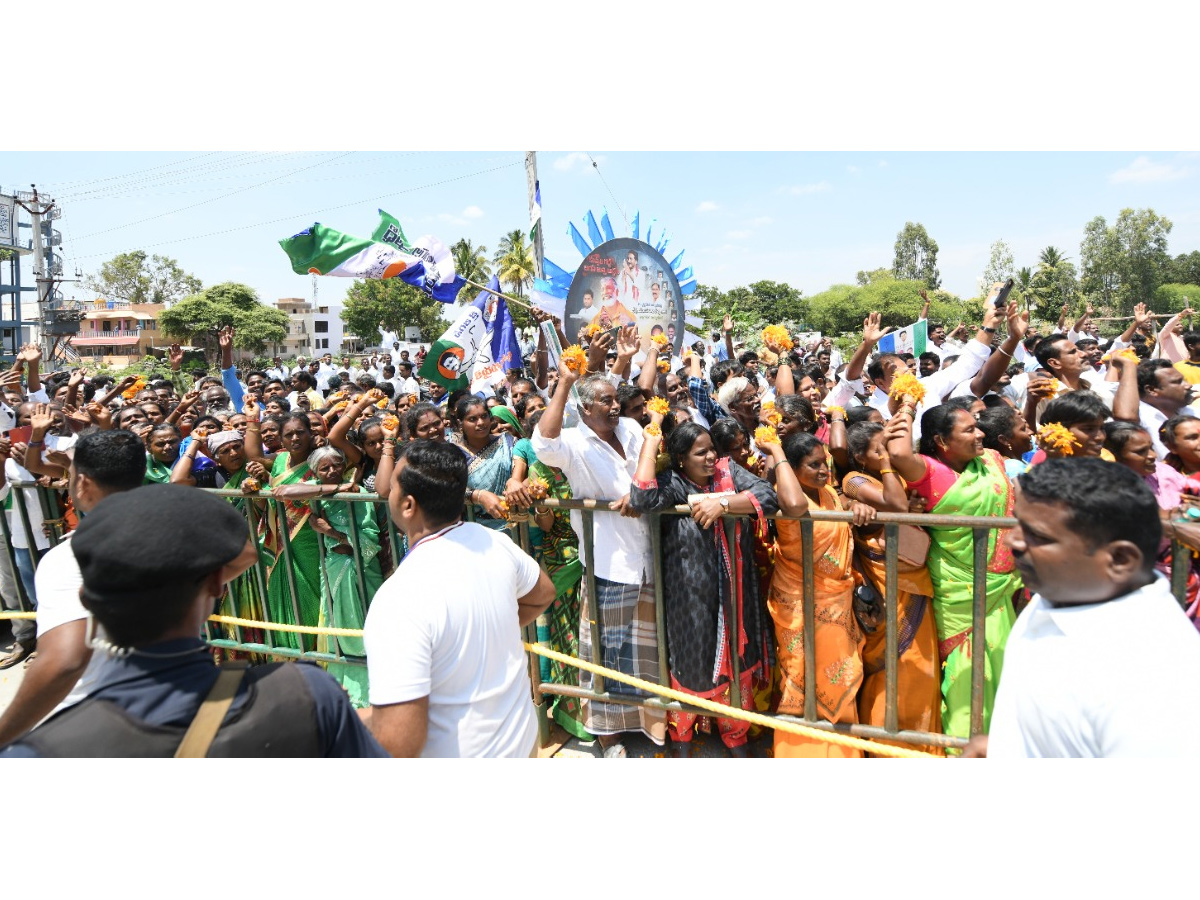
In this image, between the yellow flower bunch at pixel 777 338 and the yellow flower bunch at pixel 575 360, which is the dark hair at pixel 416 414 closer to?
the yellow flower bunch at pixel 575 360

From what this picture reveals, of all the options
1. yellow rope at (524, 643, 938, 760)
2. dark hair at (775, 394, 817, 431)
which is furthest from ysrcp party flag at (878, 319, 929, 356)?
yellow rope at (524, 643, 938, 760)

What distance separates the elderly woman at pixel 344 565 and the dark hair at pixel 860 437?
8.68 feet

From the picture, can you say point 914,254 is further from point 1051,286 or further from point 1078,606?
point 1078,606

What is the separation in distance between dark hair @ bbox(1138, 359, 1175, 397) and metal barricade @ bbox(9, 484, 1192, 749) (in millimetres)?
2248

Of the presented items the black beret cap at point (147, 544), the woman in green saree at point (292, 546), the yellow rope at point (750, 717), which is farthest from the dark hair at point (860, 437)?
the black beret cap at point (147, 544)

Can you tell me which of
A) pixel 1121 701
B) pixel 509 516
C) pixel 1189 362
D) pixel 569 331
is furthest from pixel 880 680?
pixel 569 331

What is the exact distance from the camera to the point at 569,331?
27.5ft

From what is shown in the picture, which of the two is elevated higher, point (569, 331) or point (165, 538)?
point (569, 331)

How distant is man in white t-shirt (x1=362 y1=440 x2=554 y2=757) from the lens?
193 centimetres

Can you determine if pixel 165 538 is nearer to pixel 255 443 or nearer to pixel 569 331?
pixel 255 443

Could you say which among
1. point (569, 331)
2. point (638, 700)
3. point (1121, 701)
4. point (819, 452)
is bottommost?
point (638, 700)

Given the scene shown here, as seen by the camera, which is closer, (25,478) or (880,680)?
(880,680)

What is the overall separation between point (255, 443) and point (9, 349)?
54.7m

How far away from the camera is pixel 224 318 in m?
49.7
